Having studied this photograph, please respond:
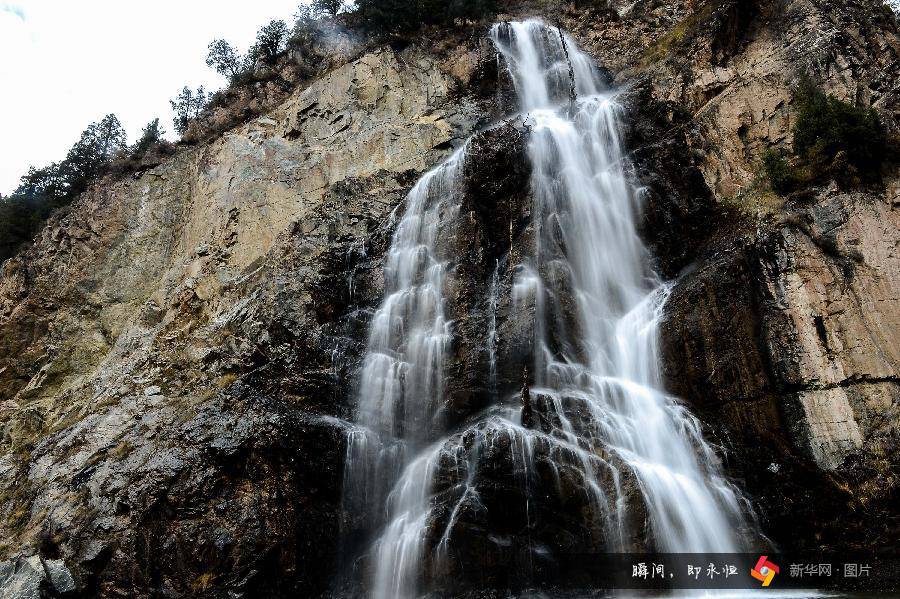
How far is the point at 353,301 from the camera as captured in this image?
59.6 feet

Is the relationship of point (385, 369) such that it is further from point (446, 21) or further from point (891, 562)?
point (446, 21)

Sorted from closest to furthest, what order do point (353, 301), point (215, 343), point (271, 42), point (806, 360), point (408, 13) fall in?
1. point (806, 360)
2. point (215, 343)
3. point (353, 301)
4. point (408, 13)
5. point (271, 42)

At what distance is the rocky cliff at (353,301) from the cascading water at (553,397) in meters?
0.67

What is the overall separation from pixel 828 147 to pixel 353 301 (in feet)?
47.1

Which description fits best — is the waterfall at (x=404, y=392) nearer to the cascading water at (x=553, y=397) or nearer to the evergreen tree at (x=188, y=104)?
the cascading water at (x=553, y=397)

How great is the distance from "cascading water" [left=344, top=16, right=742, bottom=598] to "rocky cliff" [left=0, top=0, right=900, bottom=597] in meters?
0.67

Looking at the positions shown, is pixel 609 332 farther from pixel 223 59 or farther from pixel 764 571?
pixel 223 59

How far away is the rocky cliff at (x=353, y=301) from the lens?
1238cm

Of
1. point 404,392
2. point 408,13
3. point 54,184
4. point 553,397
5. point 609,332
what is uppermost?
point 408,13

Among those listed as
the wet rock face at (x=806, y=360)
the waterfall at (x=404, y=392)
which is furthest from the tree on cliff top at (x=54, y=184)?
the wet rock face at (x=806, y=360)

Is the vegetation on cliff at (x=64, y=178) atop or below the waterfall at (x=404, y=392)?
atop

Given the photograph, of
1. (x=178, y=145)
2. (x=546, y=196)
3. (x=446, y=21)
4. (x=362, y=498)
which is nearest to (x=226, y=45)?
(x=178, y=145)

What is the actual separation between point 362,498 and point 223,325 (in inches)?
315

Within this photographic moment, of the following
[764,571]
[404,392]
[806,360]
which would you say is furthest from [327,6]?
[764,571]
